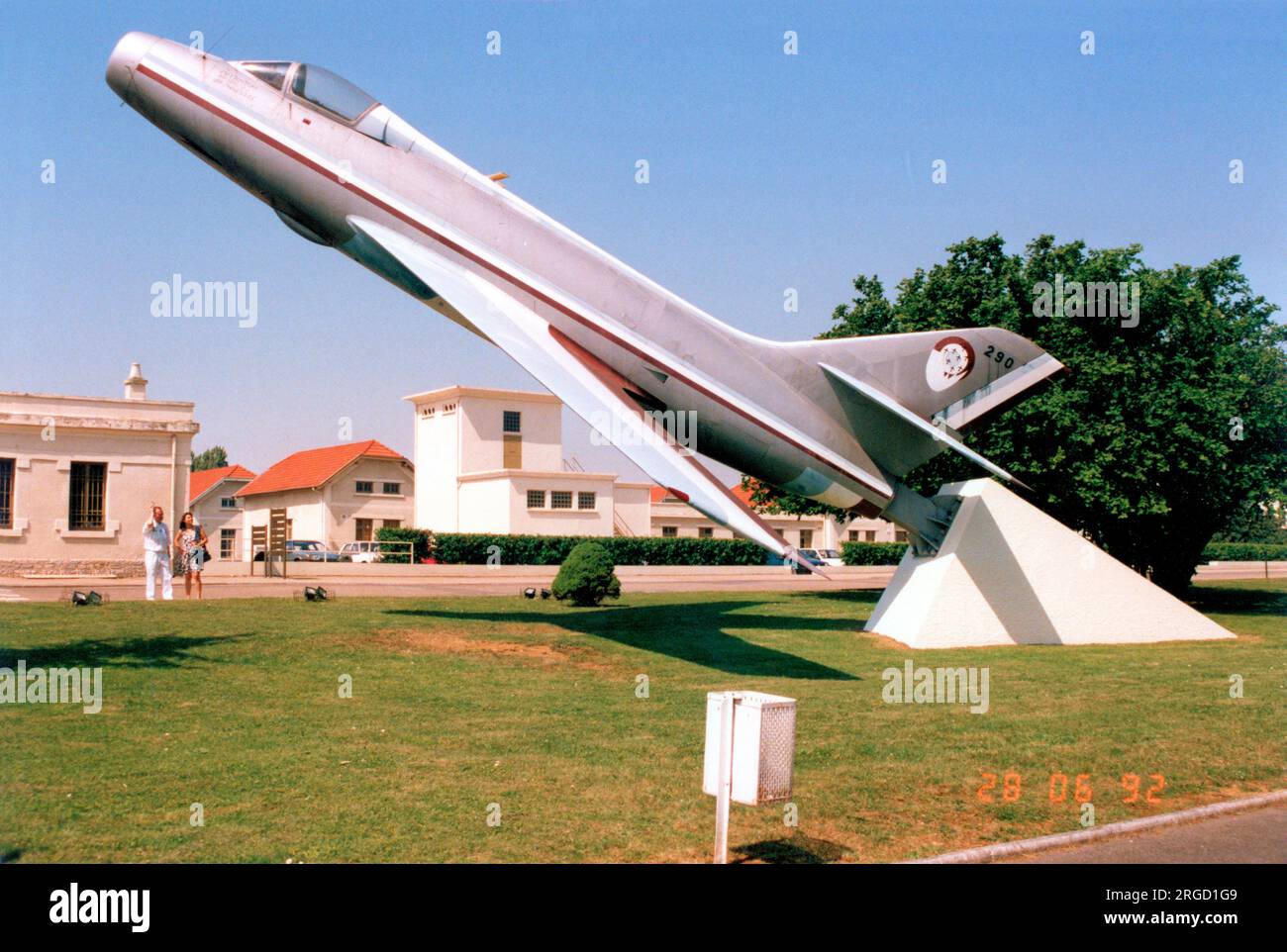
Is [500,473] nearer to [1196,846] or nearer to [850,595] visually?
[850,595]

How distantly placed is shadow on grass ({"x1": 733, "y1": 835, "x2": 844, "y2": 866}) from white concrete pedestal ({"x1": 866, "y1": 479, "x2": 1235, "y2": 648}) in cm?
1199

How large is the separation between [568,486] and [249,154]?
42.9 m

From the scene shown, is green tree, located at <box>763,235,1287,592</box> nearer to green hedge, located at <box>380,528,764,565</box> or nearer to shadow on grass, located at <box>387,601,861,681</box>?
shadow on grass, located at <box>387,601,861,681</box>

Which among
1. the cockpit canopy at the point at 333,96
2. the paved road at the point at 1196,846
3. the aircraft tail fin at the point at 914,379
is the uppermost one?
the cockpit canopy at the point at 333,96

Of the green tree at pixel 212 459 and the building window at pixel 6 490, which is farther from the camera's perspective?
the green tree at pixel 212 459

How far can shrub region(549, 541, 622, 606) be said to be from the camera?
80.0ft

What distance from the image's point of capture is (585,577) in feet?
79.8

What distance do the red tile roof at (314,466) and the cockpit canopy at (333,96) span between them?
41104mm

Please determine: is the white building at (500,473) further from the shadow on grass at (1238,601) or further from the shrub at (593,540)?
the shadow on grass at (1238,601)

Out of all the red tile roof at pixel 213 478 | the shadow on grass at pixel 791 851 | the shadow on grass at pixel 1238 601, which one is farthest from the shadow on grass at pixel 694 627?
the red tile roof at pixel 213 478

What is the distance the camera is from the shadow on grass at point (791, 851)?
737 cm

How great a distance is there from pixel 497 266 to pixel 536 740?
990cm

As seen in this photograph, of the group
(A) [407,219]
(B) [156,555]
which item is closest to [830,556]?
(B) [156,555]
